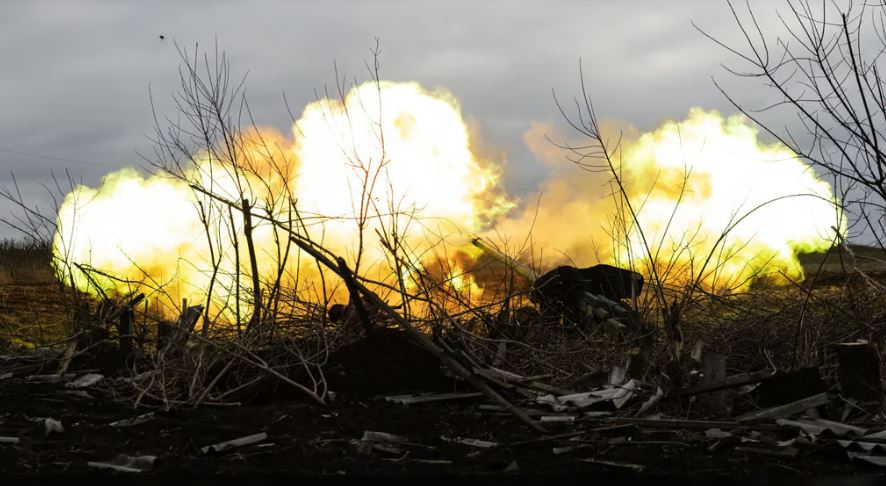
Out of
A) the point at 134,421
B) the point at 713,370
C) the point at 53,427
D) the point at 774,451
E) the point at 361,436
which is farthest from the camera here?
the point at 134,421

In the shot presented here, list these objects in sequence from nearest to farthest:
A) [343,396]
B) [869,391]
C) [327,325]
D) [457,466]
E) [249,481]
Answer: [249,481] < [457,466] < [869,391] < [343,396] < [327,325]

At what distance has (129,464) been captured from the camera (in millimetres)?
5043

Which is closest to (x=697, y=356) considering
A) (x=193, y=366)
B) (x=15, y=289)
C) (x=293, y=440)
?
(x=293, y=440)

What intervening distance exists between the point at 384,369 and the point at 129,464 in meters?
2.52

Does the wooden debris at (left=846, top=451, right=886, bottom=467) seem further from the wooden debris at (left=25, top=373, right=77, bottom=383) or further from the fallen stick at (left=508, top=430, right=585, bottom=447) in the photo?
the wooden debris at (left=25, top=373, right=77, bottom=383)

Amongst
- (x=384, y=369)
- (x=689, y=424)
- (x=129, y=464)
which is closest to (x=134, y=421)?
(x=129, y=464)

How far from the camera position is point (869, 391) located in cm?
620

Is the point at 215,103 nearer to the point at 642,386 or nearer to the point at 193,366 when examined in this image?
the point at 193,366

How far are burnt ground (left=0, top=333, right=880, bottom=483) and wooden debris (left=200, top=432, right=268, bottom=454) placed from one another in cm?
4

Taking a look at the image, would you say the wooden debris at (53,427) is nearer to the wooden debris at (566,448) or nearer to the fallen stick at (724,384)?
the wooden debris at (566,448)

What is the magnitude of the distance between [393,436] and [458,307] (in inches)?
128

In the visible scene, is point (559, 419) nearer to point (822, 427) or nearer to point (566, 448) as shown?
point (566, 448)

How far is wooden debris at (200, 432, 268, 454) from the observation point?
5.27 meters

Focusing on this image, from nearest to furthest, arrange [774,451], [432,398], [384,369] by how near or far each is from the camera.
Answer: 1. [774,451]
2. [432,398]
3. [384,369]
